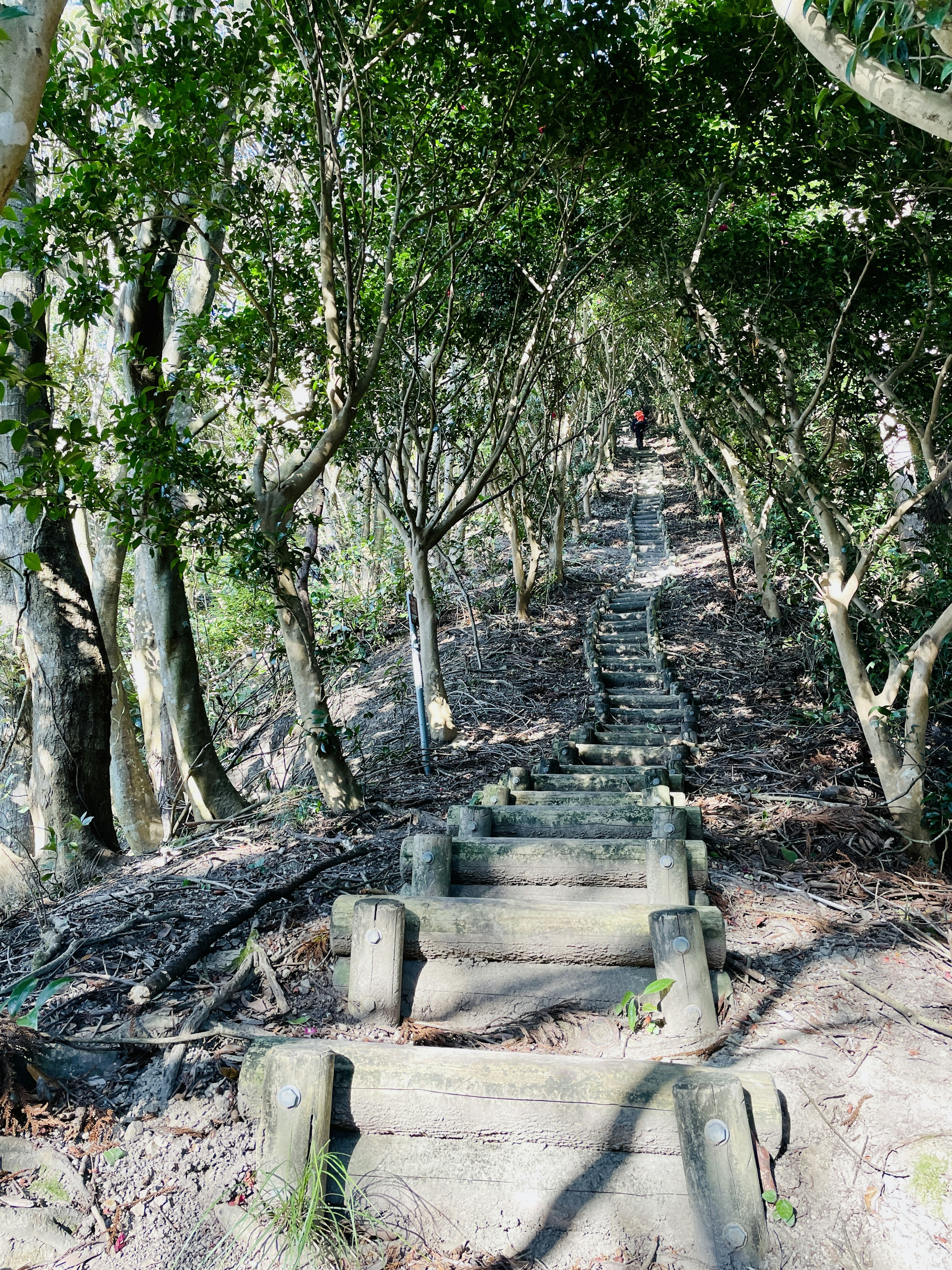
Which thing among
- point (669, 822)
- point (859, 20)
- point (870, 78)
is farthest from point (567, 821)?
point (859, 20)

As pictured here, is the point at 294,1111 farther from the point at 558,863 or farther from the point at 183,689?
the point at 183,689

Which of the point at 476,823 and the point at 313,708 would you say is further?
the point at 313,708

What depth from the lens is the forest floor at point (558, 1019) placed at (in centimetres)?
279

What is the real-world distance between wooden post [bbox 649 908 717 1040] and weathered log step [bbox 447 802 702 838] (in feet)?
5.14

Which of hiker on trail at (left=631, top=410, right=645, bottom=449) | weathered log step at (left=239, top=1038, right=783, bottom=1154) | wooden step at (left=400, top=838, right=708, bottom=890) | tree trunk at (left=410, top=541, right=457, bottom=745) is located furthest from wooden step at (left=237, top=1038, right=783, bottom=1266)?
hiker on trail at (left=631, top=410, right=645, bottom=449)

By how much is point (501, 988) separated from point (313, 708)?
10.7ft

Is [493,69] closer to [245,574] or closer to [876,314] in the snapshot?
[876,314]

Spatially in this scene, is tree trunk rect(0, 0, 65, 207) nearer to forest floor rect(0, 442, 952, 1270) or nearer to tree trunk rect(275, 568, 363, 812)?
forest floor rect(0, 442, 952, 1270)

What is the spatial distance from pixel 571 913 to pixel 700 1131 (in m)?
1.17

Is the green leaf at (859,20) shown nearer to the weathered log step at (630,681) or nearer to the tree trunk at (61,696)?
the tree trunk at (61,696)

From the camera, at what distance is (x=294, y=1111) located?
2.92 meters

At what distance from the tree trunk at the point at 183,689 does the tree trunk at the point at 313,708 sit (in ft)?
3.98

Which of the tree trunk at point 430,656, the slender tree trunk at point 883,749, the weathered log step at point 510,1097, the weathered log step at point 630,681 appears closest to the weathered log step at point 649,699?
the weathered log step at point 630,681

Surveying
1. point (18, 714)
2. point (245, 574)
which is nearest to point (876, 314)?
point (245, 574)
